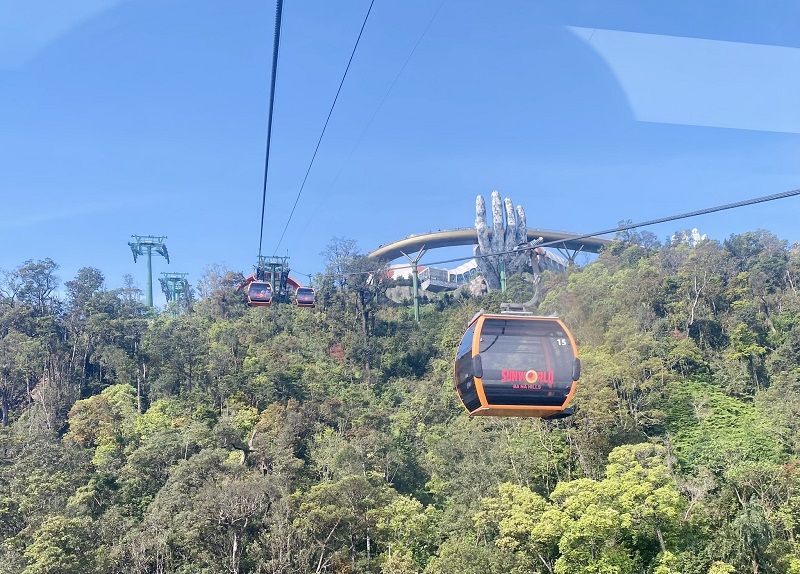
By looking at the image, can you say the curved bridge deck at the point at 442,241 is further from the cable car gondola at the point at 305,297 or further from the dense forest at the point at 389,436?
the cable car gondola at the point at 305,297

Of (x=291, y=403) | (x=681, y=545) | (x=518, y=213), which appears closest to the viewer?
(x=681, y=545)

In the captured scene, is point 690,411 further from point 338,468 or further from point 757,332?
point 338,468

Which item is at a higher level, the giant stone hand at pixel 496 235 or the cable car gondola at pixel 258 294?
the giant stone hand at pixel 496 235

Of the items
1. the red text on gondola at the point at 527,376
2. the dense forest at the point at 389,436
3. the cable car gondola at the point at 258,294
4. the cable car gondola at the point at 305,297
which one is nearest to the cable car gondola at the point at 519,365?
the red text on gondola at the point at 527,376

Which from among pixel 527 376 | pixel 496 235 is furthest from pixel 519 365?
pixel 496 235

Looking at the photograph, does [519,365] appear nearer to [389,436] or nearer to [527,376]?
[527,376]

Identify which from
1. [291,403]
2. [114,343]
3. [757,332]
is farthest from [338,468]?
[757,332]
